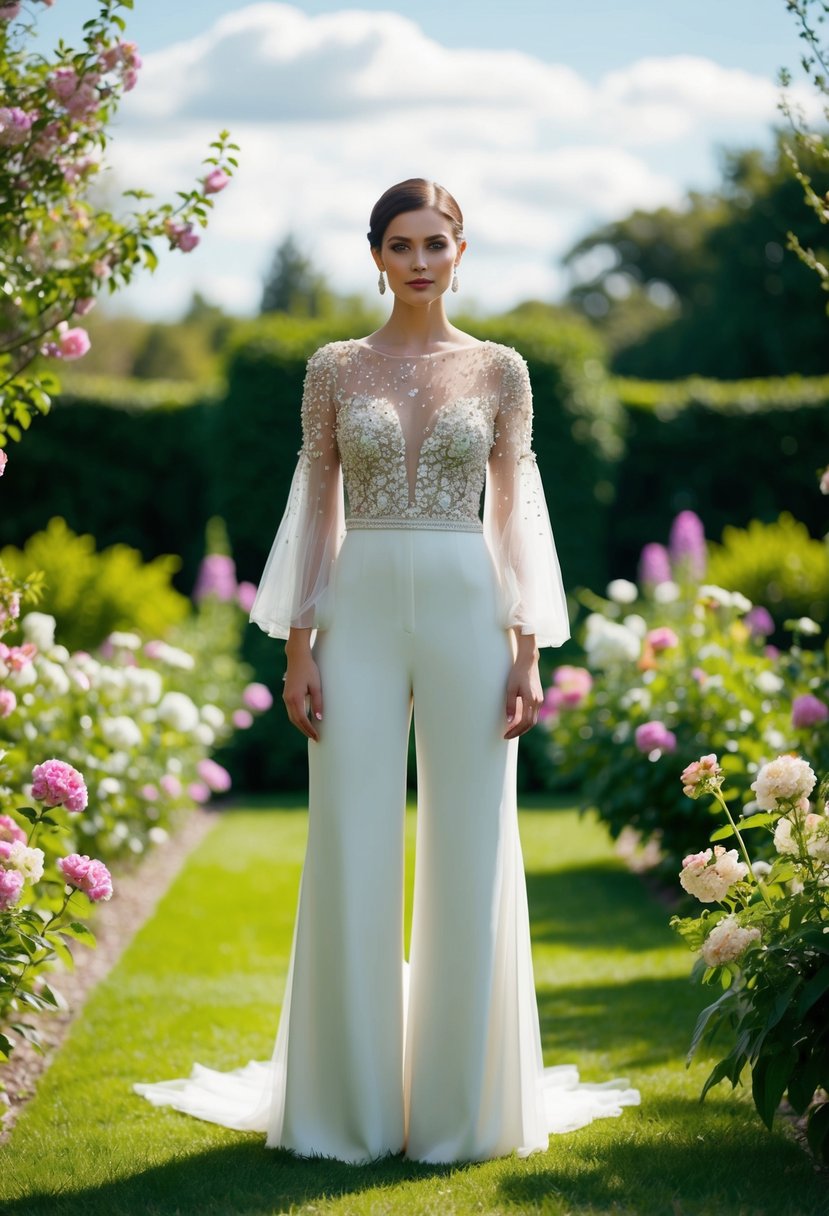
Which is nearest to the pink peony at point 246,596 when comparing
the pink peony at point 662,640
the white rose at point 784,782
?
the pink peony at point 662,640

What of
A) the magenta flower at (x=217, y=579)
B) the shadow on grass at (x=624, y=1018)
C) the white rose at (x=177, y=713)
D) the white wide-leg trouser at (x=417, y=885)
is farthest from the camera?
the magenta flower at (x=217, y=579)

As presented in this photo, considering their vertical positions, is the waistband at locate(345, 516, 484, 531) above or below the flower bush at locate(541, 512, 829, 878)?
above

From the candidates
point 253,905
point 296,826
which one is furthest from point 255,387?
point 253,905

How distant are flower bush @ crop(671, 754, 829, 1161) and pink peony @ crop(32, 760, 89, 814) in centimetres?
153

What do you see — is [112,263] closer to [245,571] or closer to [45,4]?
[45,4]

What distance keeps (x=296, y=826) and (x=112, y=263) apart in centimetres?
617

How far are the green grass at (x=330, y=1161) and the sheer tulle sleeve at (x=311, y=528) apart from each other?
1.35m

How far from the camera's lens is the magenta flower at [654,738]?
6438 millimetres

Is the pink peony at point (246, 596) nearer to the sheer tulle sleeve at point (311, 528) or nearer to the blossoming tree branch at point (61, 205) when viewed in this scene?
the blossoming tree branch at point (61, 205)

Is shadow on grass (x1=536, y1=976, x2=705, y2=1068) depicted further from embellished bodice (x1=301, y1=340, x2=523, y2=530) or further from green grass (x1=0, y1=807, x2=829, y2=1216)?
embellished bodice (x1=301, y1=340, x2=523, y2=530)

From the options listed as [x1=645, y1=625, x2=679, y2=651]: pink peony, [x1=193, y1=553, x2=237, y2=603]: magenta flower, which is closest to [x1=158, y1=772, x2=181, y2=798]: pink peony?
[x1=645, y1=625, x2=679, y2=651]: pink peony

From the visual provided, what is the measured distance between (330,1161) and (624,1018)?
6.11 feet

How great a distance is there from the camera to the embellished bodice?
12.2ft

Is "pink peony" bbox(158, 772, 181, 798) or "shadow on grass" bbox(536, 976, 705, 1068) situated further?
"pink peony" bbox(158, 772, 181, 798)
